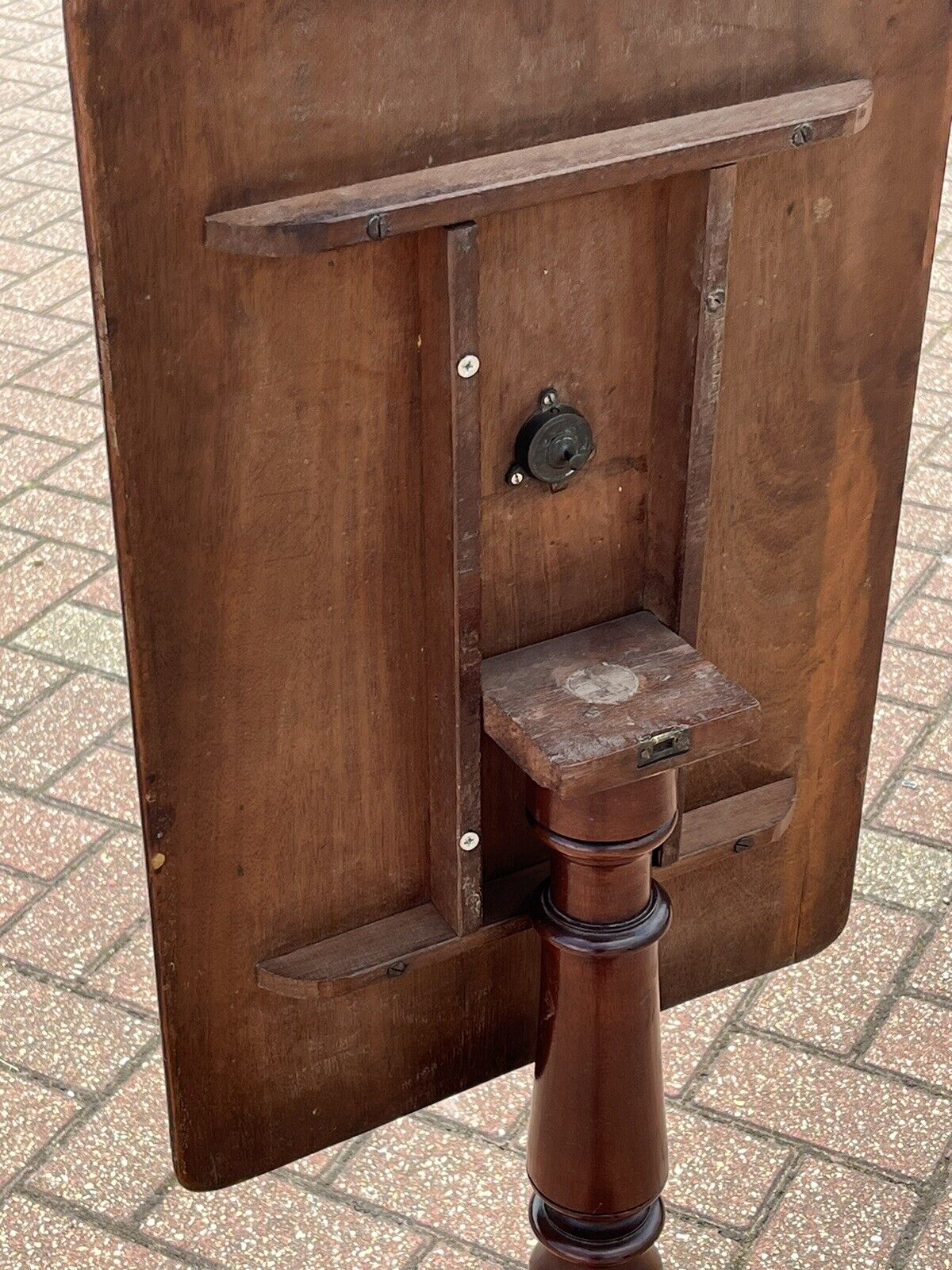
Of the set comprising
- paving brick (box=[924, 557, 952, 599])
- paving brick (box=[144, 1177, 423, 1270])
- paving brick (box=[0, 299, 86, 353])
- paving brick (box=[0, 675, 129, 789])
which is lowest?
paving brick (box=[144, 1177, 423, 1270])

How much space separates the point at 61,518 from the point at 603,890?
7.15 feet

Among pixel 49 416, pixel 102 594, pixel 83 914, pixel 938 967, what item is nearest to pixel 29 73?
pixel 49 416

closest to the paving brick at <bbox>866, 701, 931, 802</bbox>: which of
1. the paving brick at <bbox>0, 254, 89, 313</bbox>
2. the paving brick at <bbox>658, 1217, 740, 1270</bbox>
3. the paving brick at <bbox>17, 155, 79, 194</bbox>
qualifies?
the paving brick at <bbox>658, 1217, 740, 1270</bbox>

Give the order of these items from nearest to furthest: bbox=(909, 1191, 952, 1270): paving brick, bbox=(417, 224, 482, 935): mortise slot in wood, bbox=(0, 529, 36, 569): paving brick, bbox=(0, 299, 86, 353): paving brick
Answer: bbox=(417, 224, 482, 935): mortise slot in wood
bbox=(909, 1191, 952, 1270): paving brick
bbox=(0, 529, 36, 569): paving brick
bbox=(0, 299, 86, 353): paving brick

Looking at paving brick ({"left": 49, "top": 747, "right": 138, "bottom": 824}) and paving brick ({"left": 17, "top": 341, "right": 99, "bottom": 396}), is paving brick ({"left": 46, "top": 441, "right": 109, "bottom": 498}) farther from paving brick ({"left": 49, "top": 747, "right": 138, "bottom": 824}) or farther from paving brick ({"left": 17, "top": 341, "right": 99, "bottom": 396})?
paving brick ({"left": 49, "top": 747, "right": 138, "bottom": 824})

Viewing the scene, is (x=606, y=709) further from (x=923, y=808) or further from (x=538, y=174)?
(x=923, y=808)

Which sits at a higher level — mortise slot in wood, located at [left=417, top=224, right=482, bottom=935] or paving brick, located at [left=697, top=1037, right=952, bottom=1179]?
mortise slot in wood, located at [left=417, top=224, right=482, bottom=935]

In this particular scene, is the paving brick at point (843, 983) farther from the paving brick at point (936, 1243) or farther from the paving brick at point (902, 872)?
the paving brick at point (936, 1243)

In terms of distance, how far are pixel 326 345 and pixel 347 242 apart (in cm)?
11

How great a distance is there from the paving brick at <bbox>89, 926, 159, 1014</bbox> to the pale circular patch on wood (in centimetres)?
119

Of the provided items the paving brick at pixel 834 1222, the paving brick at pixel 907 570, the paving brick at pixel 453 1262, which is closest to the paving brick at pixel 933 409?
the paving brick at pixel 907 570

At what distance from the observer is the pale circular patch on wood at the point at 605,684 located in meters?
1.59

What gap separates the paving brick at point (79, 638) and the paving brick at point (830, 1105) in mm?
1335

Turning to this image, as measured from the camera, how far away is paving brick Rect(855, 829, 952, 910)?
2.76 metres
